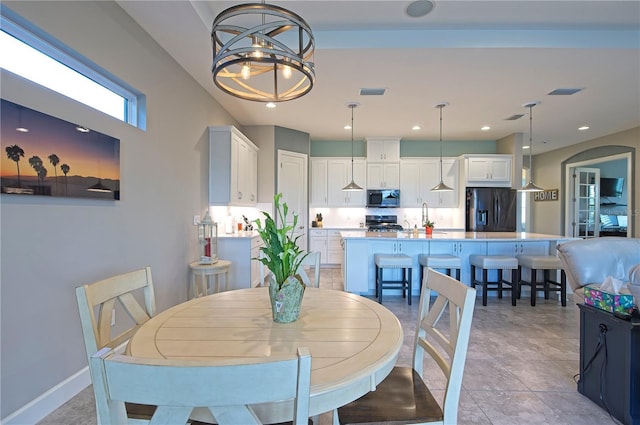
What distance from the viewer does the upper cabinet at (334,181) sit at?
23.2 ft

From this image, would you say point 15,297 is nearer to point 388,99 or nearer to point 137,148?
point 137,148

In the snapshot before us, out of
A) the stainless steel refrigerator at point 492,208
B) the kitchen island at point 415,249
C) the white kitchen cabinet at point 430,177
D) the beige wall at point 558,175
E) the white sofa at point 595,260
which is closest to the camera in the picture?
the white sofa at point 595,260

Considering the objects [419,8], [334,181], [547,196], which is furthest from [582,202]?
[419,8]

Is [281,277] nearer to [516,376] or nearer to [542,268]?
[516,376]

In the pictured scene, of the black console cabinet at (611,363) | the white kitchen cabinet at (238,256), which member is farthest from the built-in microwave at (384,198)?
the black console cabinet at (611,363)

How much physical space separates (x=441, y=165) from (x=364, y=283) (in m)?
3.67

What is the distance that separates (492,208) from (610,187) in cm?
409

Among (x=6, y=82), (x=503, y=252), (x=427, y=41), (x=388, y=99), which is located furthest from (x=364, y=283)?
(x=6, y=82)

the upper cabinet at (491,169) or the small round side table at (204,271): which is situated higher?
the upper cabinet at (491,169)

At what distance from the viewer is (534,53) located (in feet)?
10.4

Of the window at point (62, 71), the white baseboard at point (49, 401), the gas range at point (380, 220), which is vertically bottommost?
the white baseboard at point (49, 401)

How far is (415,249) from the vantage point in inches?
179

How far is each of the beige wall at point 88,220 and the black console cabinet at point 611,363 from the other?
11.2 ft

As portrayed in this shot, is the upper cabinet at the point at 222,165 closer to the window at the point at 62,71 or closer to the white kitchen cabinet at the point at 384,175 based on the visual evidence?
the window at the point at 62,71
